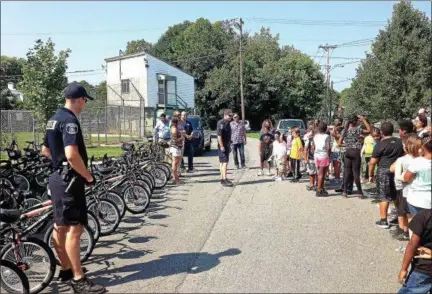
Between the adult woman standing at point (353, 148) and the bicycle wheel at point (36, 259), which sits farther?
the adult woman standing at point (353, 148)

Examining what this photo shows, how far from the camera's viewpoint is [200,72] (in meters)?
58.8

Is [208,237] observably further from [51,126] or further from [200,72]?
[200,72]

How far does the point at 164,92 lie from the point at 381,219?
3382cm

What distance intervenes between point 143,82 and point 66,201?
33.9 metres

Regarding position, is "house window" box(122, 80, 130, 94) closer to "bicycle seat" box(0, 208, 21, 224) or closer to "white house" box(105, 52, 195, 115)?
"white house" box(105, 52, 195, 115)

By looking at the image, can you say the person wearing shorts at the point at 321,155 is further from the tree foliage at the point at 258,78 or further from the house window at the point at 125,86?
the tree foliage at the point at 258,78

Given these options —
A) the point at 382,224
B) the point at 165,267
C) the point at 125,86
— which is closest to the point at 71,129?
the point at 165,267

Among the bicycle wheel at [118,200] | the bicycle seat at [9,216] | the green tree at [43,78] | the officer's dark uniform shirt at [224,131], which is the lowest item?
the bicycle wheel at [118,200]

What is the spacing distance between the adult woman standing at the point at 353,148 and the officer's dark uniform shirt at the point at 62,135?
6.43 meters

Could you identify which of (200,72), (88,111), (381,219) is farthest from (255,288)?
(200,72)

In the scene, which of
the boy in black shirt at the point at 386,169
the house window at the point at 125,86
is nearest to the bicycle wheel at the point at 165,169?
the boy in black shirt at the point at 386,169

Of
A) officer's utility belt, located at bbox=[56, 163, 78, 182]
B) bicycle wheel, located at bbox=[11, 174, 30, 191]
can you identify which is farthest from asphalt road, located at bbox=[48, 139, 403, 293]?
bicycle wheel, located at bbox=[11, 174, 30, 191]

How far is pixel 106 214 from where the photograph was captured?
23.7 feet

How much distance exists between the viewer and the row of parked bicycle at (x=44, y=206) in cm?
488
